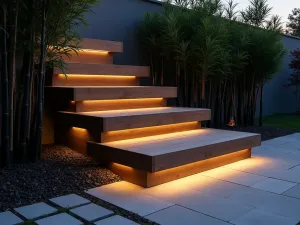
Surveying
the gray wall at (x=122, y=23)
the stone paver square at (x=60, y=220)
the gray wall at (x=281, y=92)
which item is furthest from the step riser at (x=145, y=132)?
the gray wall at (x=281, y=92)

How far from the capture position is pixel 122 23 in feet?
17.2

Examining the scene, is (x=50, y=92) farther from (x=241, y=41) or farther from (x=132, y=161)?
(x=241, y=41)

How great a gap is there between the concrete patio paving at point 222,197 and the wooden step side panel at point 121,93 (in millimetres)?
1173

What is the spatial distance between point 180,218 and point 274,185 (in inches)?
47.4

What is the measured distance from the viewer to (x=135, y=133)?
3.50 metres

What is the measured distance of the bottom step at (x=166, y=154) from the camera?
2791 millimetres

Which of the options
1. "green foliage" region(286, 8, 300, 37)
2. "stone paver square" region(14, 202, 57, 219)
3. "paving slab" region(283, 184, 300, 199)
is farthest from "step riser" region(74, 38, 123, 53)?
"green foliage" region(286, 8, 300, 37)

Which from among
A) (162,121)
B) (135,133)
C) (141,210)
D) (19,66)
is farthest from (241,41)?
(141,210)

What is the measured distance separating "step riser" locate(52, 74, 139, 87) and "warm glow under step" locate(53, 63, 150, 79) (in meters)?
0.07

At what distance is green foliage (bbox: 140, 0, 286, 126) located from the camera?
497 cm

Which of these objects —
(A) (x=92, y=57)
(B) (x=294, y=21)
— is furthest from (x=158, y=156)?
(B) (x=294, y=21)

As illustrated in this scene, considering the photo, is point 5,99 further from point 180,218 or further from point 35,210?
point 180,218

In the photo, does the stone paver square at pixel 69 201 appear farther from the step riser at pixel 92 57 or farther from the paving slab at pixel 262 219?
the step riser at pixel 92 57

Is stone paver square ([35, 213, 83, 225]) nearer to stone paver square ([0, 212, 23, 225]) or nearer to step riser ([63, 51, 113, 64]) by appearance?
stone paver square ([0, 212, 23, 225])
